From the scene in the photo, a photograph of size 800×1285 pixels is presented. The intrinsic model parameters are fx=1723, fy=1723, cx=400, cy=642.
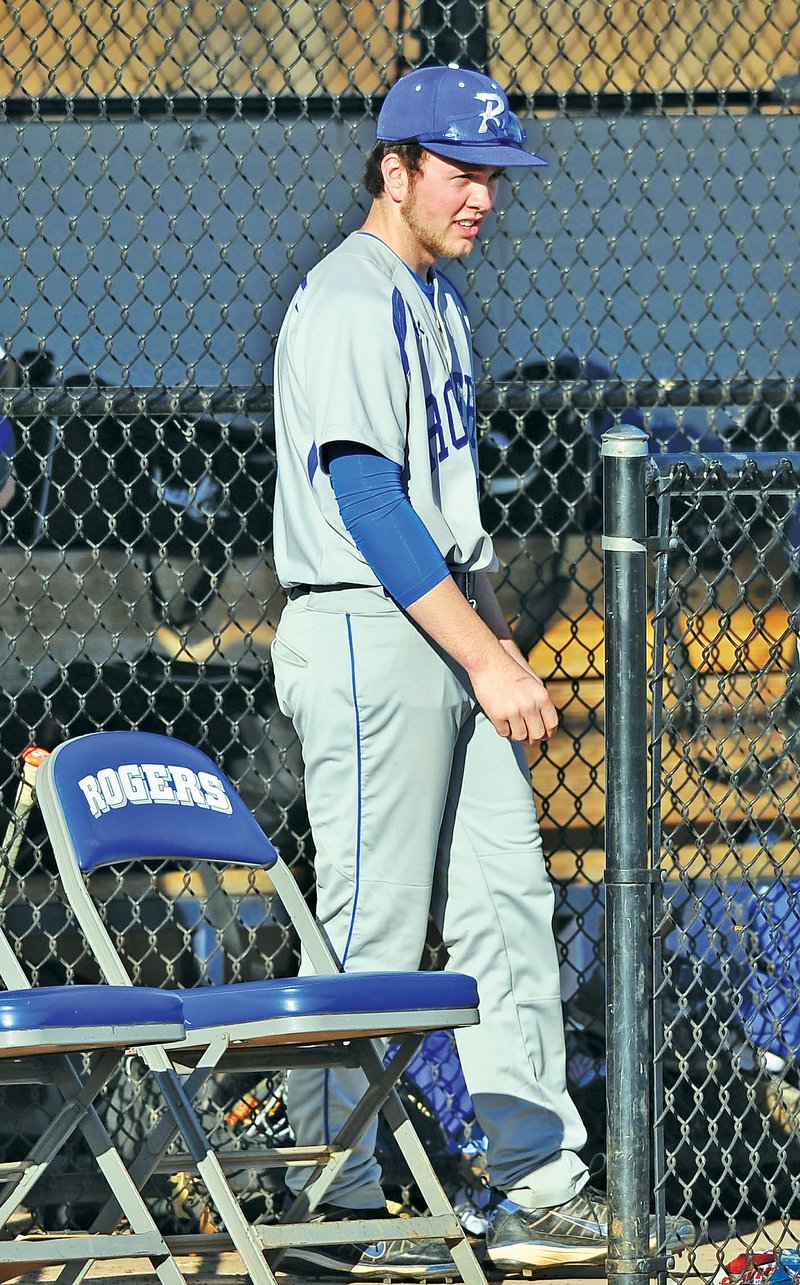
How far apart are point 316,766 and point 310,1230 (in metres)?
0.95

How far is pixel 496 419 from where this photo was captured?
4441mm

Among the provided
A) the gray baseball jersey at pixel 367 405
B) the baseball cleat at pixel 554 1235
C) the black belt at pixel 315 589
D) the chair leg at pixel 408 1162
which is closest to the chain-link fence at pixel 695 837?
the baseball cleat at pixel 554 1235

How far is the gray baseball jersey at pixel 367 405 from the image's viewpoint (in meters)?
3.33

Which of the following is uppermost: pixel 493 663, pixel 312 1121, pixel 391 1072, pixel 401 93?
pixel 401 93

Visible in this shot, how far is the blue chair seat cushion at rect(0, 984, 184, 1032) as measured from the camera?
2.37 m

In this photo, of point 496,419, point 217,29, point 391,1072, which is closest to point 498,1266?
point 391,1072

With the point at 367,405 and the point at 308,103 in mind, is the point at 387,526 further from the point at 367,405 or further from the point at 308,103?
the point at 308,103

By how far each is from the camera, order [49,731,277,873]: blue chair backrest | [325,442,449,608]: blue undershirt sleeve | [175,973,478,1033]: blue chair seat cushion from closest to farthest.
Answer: [175,973,478,1033]: blue chair seat cushion < [49,731,277,873]: blue chair backrest < [325,442,449,608]: blue undershirt sleeve

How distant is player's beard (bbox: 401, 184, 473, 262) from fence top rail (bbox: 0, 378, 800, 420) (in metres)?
0.84

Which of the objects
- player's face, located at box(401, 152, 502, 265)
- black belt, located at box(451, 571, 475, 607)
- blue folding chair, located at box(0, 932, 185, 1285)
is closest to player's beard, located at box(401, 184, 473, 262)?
player's face, located at box(401, 152, 502, 265)

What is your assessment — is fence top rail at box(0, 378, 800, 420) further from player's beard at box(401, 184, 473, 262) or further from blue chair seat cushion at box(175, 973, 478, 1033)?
blue chair seat cushion at box(175, 973, 478, 1033)

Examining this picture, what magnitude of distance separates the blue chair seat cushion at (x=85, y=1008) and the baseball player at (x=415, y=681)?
2.88 ft

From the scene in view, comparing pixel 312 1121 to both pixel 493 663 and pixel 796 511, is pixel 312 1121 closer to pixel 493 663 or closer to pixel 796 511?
pixel 493 663

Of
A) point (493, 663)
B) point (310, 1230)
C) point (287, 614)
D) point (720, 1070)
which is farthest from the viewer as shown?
point (720, 1070)
